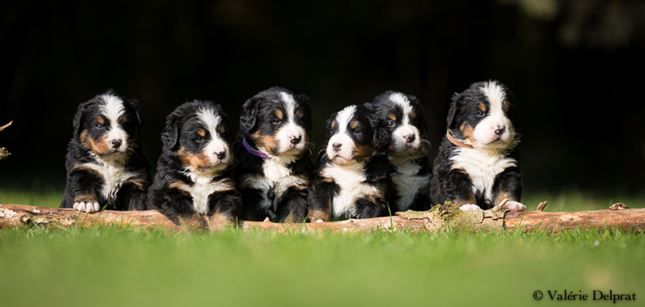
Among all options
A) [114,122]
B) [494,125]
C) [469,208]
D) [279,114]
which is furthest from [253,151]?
[494,125]

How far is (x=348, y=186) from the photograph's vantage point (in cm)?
604

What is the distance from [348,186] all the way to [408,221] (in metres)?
0.64

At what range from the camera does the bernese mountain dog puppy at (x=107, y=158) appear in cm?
586

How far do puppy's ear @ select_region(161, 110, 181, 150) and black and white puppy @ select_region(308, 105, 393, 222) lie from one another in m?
1.09

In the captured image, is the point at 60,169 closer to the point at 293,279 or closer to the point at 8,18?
the point at 8,18

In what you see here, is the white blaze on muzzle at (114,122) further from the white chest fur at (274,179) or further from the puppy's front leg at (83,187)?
the white chest fur at (274,179)

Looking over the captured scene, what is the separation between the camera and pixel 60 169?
39.7ft

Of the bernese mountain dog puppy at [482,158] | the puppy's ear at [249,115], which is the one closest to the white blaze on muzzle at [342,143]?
the puppy's ear at [249,115]

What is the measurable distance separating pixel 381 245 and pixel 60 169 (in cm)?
838

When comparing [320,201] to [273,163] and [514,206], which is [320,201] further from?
[514,206]

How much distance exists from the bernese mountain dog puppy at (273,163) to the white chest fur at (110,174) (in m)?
0.85

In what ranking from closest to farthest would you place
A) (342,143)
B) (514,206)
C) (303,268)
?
(303,268)
(514,206)
(342,143)

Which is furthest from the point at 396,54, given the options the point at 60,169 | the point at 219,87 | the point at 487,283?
the point at 487,283

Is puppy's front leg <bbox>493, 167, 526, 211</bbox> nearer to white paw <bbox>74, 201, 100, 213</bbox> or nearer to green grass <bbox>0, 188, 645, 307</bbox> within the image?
green grass <bbox>0, 188, 645, 307</bbox>
